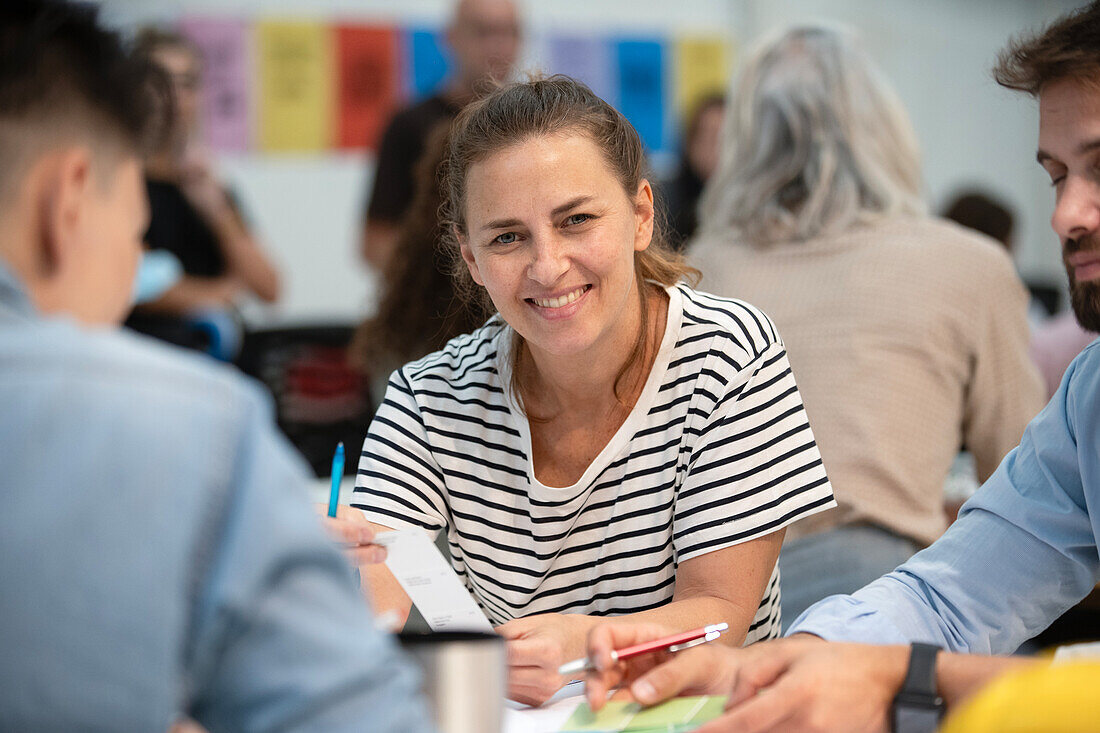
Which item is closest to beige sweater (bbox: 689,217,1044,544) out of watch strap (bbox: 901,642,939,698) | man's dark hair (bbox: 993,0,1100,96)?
man's dark hair (bbox: 993,0,1100,96)

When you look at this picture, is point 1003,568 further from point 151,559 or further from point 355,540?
point 151,559

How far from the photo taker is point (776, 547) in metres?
1.54

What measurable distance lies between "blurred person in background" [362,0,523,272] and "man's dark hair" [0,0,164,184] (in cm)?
270

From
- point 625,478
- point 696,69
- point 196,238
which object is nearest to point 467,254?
point 625,478

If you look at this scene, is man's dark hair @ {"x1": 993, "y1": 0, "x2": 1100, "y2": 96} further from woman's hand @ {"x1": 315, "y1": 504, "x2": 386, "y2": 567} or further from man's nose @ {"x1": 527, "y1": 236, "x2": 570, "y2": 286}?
woman's hand @ {"x1": 315, "y1": 504, "x2": 386, "y2": 567}

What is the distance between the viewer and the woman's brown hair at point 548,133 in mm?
1578

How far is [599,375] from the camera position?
1654 mm

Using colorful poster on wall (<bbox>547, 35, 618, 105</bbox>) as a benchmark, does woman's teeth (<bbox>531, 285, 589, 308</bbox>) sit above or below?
below

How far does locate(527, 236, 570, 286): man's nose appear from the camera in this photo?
154 cm

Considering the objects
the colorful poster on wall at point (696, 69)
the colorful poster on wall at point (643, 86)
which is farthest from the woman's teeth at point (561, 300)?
the colorful poster on wall at point (696, 69)

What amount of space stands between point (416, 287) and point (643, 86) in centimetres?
288

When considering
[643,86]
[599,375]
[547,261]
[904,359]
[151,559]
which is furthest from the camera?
[643,86]

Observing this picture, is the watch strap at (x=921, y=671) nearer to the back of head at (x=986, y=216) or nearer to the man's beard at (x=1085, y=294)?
the man's beard at (x=1085, y=294)

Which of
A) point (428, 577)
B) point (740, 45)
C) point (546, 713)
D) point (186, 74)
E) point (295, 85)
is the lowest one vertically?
point (546, 713)
